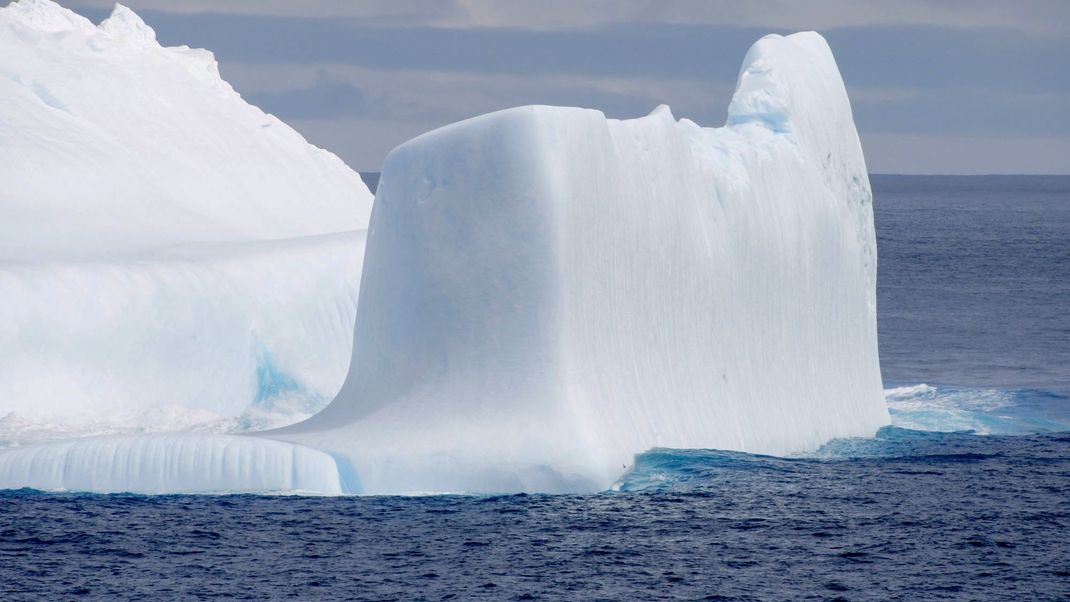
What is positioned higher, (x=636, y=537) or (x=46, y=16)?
(x=46, y=16)

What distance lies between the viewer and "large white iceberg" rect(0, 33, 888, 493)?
24.6 m

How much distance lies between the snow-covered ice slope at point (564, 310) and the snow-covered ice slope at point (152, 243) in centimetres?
672

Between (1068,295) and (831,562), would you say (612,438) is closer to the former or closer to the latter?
(831,562)

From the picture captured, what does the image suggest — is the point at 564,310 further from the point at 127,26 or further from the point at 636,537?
the point at 127,26

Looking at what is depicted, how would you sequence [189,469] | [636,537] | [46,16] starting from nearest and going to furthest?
1. [636,537]
2. [189,469]
3. [46,16]

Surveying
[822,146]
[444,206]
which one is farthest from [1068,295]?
[444,206]

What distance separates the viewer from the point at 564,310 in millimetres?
25297

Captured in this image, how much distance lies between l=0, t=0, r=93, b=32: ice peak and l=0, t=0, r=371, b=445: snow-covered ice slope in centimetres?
5

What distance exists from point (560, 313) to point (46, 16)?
27.1 meters

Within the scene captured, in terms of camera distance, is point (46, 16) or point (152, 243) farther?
point (46, 16)

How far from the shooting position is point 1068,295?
7019 cm

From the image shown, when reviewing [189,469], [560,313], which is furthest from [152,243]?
[560,313]

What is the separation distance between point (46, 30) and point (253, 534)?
28175 mm

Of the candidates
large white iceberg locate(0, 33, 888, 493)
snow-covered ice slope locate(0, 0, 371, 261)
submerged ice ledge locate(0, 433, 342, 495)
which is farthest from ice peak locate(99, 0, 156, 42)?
submerged ice ledge locate(0, 433, 342, 495)
